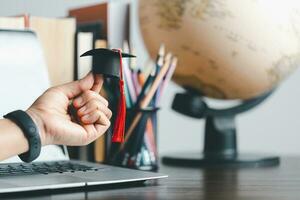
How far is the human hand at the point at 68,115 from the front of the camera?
2.15 ft

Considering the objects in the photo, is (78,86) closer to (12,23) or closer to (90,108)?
(90,108)

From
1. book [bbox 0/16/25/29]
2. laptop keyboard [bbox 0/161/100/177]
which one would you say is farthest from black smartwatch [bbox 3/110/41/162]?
book [bbox 0/16/25/29]

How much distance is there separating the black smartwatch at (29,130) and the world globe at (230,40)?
1.41ft

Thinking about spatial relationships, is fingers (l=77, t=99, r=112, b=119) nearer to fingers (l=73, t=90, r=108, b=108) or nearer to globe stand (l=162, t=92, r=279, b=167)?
fingers (l=73, t=90, r=108, b=108)

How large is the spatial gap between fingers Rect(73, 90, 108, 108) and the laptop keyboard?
12cm

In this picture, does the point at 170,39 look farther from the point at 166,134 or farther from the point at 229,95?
the point at 166,134

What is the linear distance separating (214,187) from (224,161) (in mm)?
279

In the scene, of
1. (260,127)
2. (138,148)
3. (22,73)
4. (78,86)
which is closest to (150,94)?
(138,148)

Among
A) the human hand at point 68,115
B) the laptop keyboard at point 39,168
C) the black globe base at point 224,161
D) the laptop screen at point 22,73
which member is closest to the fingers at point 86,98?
the human hand at point 68,115

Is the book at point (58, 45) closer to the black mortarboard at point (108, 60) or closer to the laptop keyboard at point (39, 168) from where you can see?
the laptop keyboard at point (39, 168)

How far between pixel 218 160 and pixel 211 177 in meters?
0.17

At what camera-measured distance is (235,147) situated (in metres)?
1.11

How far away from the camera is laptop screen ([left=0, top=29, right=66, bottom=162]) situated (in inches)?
36.9

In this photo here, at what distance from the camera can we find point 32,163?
0.86 metres
